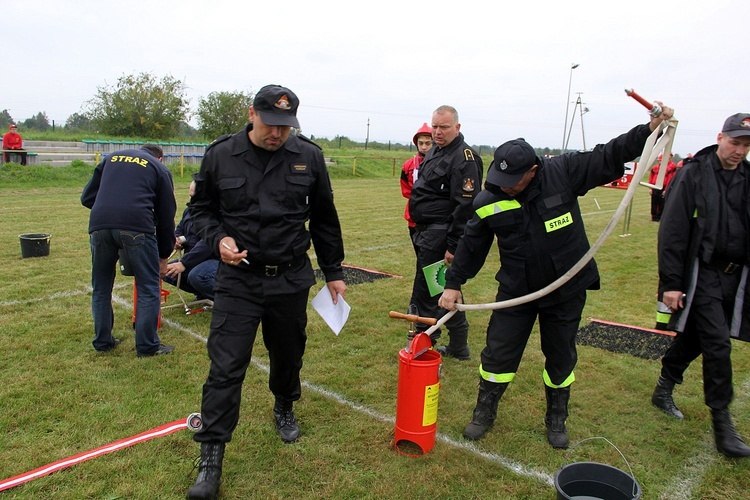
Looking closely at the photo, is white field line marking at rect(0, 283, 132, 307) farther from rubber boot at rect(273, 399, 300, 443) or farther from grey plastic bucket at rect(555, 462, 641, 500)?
grey plastic bucket at rect(555, 462, 641, 500)

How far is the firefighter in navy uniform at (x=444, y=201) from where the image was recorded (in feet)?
16.1

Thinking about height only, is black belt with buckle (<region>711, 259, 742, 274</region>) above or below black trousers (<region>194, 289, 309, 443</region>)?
above

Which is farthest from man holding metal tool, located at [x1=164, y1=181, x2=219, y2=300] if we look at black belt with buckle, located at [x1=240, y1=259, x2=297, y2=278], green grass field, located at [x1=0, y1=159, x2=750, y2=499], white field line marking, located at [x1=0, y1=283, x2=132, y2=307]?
black belt with buckle, located at [x1=240, y1=259, x2=297, y2=278]

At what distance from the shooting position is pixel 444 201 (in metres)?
5.05

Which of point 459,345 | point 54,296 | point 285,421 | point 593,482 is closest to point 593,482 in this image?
point 593,482

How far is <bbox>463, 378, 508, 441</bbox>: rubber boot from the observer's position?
12.9 feet

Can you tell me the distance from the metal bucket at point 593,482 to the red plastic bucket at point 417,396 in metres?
0.91

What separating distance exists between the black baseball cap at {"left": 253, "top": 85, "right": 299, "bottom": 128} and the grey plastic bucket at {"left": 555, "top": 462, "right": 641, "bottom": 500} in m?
2.45

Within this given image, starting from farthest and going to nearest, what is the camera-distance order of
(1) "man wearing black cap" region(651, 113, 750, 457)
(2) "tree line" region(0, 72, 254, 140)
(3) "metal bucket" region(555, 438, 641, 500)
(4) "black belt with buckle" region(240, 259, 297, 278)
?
(2) "tree line" region(0, 72, 254, 140), (1) "man wearing black cap" region(651, 113, 750, 457), (4) "black belt with buckle" region(240, 259, 297, 278), (3) "metal bucket" region(555, 438, 641, 500)

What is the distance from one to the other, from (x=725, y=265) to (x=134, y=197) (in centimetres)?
464

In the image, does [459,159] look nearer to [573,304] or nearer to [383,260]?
[573,304]

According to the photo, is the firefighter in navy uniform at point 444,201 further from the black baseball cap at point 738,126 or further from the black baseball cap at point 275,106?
the black baseball cap at point 275,106

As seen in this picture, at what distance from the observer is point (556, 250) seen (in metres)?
3.58

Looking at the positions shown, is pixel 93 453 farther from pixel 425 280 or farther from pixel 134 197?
pixel 425 280
